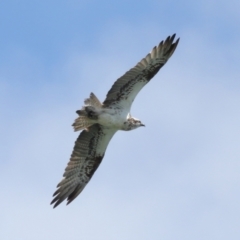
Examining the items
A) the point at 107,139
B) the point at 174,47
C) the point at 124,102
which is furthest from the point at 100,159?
the point at 174,47

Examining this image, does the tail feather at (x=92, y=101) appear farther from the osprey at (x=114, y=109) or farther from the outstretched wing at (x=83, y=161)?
the outstretched wing at (x=83, y=161)

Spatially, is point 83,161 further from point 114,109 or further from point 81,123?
point 114,109

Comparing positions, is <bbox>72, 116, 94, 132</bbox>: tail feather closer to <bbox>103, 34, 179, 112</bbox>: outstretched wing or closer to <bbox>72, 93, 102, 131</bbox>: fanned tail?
<bbox>72, 93, 102, 131</bbox>: fanned tail

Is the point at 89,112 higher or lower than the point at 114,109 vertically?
lower

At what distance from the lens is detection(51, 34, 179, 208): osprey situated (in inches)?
712

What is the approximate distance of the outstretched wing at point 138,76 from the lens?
1808cm

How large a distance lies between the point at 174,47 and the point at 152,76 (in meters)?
0.84

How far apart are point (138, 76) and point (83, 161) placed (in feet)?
8.98

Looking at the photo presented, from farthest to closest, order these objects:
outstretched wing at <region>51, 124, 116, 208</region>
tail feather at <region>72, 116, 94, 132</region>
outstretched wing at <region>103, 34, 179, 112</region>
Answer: outstretched wing at <region>51, 124, 116, 208</region> → tail feather at <region>72, 116, 94, 132</region> → outstretched wing at <region>103, 34, 179, 112</region>

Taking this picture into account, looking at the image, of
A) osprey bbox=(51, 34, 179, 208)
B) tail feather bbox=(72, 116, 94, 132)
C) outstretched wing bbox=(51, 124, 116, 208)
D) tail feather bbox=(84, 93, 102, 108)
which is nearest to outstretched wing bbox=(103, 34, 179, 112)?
osprey bbox=(51, 34, 179, 208)

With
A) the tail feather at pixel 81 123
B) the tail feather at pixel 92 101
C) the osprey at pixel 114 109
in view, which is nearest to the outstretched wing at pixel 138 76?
the osprey at pixel 114 109

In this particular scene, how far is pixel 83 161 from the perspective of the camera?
19.5 m

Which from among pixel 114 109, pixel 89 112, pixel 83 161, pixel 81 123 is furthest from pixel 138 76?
pixel 83 161

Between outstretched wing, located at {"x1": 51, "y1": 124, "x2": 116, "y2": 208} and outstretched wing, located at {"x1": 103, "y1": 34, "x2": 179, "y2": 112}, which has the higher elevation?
outstretched wing, located at {"x1": 103, "y1": 34, "x2": 179, "y2": 112}
